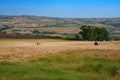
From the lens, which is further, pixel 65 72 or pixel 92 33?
pixel 92 33

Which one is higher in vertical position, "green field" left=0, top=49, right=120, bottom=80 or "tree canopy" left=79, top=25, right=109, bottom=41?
"green field" left=0, top=49, right=120, bottom=80

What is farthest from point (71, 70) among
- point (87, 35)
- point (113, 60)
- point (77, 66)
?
point (87, 35)

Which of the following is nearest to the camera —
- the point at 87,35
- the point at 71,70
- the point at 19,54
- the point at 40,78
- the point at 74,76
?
the point at 40,78

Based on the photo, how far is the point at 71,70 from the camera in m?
25.5

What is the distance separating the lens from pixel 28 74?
74.6ft

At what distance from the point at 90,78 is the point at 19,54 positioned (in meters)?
16.5

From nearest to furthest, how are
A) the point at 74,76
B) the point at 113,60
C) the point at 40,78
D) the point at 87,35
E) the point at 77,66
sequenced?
the point at 40,78 → the point at 74,76 → the point at 77,66 → the point at 113,60 → the point at 87,35

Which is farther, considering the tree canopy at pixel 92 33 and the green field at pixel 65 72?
the tree canopy at pixel 92 33

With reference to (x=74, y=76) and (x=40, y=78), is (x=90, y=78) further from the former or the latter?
(x=40, y=78)

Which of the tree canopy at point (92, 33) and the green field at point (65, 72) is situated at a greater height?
the green field at point (65, 72)

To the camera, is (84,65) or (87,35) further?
(87,35)

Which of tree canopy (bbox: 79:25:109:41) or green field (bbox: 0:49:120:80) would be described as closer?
green field (bbox: 0:49:120:80)

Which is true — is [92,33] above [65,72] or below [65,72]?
below

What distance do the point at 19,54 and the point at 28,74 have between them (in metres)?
14.1
